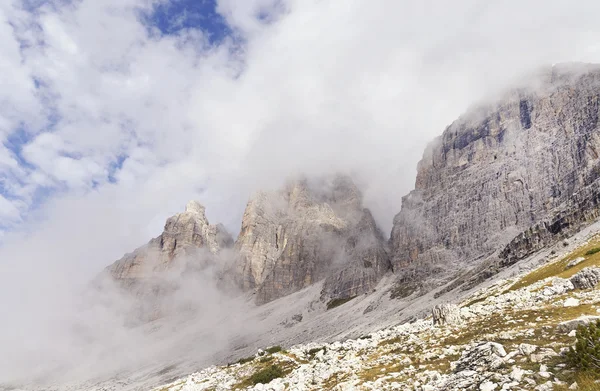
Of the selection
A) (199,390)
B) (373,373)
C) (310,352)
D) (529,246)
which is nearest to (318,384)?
(373,373)

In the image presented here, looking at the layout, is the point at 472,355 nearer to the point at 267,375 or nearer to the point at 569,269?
the point at 267,375

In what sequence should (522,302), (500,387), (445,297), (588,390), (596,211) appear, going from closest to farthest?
(588,390) → (500,387) → (522,302) → (596,211) → (445,297)

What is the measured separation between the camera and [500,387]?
1477 centimetres

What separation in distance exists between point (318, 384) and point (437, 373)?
38.7 feet

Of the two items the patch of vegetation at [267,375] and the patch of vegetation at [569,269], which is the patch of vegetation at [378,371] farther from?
the patch of vegetation at [569,269]

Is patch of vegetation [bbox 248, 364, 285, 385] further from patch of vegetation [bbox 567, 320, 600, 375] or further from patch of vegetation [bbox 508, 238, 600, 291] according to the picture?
patch of vegetation [bbox 508, 238, 600, 291]

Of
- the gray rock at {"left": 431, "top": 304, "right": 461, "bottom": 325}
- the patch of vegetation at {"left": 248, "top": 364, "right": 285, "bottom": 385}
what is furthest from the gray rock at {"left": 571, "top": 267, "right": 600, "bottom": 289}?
the patch of vegetation at {"left": 248, "top": 364, "right": 285, "bottom": 385}

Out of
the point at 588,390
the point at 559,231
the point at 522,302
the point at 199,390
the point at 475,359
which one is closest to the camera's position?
the point at 588,390

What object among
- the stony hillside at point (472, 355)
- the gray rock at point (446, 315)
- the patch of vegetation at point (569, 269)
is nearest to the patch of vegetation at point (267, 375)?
the stony hillside at point (472, 355)

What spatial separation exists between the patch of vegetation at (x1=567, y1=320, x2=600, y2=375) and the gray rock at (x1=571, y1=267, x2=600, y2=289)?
24109 mm

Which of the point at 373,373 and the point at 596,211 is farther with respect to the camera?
the point at 596,211

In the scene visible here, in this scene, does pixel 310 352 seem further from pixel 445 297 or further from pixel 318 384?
pixel 445 297

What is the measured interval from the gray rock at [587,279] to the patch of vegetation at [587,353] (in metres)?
24.1

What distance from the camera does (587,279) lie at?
1384 inches
